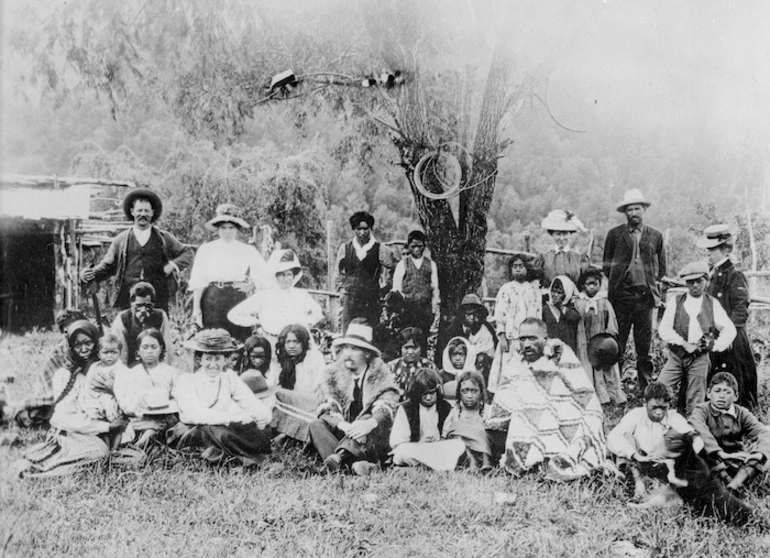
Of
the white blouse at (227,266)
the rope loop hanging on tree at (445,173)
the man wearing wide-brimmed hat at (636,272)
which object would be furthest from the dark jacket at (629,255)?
the white blouse at (227,266)

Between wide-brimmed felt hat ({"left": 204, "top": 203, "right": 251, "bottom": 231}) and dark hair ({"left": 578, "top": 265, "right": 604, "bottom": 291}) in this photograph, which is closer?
wide-brimmed felt hat ({"left": 204, "top": 203, "right": 251, "bottom": 231})

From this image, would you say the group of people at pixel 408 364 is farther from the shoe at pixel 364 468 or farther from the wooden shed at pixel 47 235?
the wooden shed at pixel 47 235

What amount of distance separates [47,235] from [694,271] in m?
4.04

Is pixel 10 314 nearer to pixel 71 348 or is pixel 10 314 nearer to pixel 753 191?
pixel 71 348

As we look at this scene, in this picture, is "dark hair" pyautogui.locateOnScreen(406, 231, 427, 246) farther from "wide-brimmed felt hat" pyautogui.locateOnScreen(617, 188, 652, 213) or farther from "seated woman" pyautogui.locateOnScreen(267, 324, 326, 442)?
"wide-brimmed felt hat" pyautogui.locateOnScreen(617, 188, 652, 213)

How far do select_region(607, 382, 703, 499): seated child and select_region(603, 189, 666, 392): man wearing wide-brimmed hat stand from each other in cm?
22

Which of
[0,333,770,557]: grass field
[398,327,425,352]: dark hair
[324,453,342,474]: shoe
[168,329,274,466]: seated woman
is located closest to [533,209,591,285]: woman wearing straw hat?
[398,327,425,352]: dark hair

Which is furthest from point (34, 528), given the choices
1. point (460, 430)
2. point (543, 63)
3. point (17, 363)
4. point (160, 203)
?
point (543, 63)

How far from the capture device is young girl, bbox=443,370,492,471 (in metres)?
4.43

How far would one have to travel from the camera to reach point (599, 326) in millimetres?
4645

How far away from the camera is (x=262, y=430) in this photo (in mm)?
4398

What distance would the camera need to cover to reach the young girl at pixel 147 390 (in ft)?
14.3

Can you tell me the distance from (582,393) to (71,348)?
10.4 ft

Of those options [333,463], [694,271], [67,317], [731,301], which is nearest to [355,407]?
[333,463]
